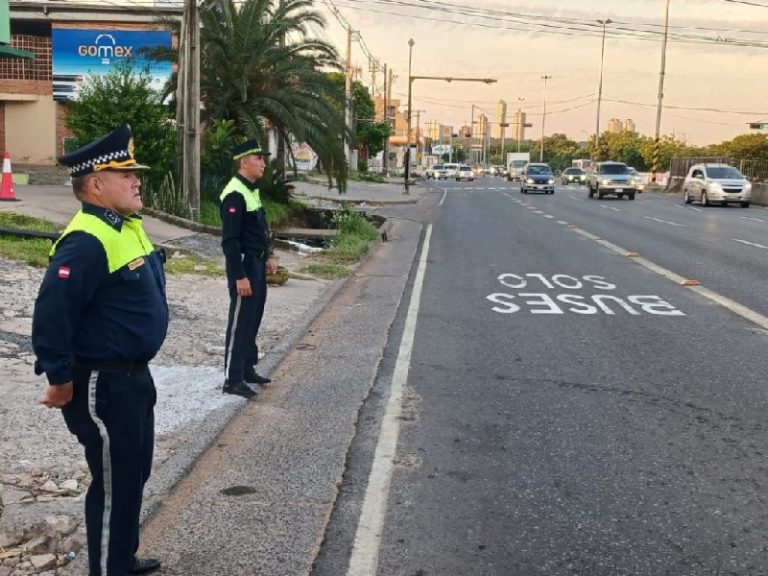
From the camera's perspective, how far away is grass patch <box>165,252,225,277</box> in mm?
11930

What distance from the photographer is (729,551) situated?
3861 millimetres

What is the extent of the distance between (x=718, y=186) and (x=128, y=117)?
86.1ft

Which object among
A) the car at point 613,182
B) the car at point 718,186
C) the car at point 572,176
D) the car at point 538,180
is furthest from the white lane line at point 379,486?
the car at point 572,176

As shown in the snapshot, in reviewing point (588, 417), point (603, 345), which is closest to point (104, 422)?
point (588, 417)

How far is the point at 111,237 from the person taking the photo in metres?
3.15

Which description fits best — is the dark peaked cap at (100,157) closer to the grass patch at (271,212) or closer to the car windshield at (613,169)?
the grass patch at (271,212)

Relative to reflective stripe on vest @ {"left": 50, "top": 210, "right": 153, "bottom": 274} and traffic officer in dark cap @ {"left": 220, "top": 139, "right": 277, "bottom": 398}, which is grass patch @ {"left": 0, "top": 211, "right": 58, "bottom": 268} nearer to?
traffic officer in dark cap @ {"left": 220, "top": 139, "right": 277, "bottom": 398}

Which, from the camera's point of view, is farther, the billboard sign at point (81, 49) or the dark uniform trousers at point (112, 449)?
the billboard sign at point (81, 49)

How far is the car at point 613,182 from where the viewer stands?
4078cm

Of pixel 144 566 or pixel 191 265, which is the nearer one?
pixel 144 566

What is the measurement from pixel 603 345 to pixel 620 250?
29.5 ft

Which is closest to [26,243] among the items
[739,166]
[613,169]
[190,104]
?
[190,104]

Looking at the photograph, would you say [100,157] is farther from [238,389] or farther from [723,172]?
[723,172]

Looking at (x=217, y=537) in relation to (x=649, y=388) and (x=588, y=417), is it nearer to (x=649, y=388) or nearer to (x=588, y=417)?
(x=588, y=417)
